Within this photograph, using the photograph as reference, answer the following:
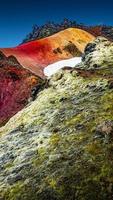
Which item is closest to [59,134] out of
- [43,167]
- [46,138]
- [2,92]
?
[46,138]

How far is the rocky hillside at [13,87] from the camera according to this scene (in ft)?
122

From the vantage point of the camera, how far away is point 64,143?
46.0 ft

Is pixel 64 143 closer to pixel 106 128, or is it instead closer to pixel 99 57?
pixel 106 128

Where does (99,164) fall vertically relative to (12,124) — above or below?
below

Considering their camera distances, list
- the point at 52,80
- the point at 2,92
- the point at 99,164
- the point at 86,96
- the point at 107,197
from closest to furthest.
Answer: the point at 107,197 → the point at 99,164 → the point at 86,96 → the point at 52,80 → the point at 2,92

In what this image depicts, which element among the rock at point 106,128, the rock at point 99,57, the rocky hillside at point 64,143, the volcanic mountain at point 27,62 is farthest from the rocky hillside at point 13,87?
the rock at point 106,128

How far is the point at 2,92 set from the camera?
39.9m

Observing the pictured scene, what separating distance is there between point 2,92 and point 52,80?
74.6 feet

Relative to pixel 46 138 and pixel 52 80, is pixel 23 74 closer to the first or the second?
pixel 52 80

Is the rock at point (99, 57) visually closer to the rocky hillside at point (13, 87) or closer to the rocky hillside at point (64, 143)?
the rocky hillside at point (64, 143)

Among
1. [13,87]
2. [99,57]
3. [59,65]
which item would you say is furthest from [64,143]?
[59,65]

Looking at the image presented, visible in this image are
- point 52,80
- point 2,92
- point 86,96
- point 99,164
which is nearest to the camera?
point 99,164

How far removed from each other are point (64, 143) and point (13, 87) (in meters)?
27.4

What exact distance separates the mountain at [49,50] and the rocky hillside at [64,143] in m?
50.8
